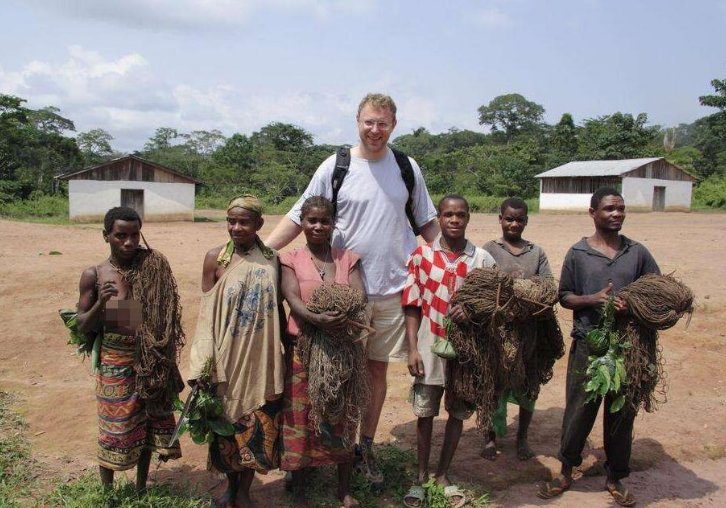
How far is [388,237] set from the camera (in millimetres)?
3504

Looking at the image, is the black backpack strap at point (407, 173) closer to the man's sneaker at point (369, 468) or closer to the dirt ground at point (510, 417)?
the man's sneaker at point (369, 468)

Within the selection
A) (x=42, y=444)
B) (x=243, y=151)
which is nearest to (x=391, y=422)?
(x=42, y=444)

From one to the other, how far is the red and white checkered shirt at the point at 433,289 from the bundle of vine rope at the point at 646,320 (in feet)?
2.79

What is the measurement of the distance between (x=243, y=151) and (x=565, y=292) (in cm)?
4065

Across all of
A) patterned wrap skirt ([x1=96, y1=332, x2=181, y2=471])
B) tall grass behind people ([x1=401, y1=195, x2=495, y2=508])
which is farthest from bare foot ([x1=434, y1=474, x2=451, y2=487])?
patterned wrap skirt ([x1=96, y1=332, x2=181, y2=471])

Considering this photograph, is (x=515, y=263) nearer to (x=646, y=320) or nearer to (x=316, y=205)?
(x=646, y=320)

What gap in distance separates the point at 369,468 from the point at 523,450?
1.23m

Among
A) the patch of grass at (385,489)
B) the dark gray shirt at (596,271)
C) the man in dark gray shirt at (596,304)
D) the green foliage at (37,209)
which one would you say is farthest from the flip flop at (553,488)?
the green foliage at (37,209)

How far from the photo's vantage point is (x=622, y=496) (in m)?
3.59

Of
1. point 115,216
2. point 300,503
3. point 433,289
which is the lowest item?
point 300,503

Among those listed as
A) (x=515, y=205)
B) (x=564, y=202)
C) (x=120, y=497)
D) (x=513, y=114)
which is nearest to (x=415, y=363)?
(x=515, y=205)

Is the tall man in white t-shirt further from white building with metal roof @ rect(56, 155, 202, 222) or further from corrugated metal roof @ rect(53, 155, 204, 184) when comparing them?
corrugated metal roof @ rect(53, 155, 204, 184)

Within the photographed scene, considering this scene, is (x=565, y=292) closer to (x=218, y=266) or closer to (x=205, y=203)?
(x=218, y=266)

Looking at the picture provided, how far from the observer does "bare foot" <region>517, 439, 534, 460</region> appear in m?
4.22
